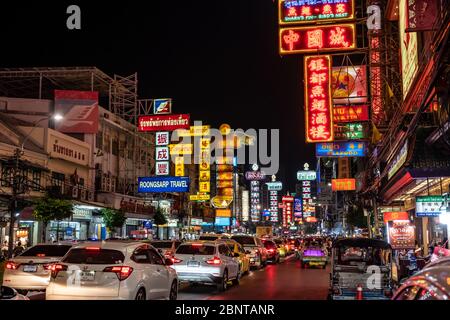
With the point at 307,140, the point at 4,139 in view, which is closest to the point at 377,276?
the point at 307,140

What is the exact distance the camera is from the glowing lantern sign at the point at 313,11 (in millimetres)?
25516

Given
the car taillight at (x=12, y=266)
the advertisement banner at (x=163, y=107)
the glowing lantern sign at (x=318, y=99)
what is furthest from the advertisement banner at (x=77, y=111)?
the car taillight at (x=12, y=266)

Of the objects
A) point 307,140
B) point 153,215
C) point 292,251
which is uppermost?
point 307,140

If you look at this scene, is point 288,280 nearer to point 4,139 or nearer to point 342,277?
point 342,277

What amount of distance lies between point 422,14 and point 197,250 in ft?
37.5

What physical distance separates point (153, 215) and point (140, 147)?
26.0 ft

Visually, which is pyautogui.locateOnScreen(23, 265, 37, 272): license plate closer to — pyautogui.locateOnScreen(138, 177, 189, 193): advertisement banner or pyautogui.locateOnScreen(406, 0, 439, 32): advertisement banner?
pyautogui.locateOnScreen(406, 0, 439, 32): advertisement banner

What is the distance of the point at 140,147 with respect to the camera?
6031cm

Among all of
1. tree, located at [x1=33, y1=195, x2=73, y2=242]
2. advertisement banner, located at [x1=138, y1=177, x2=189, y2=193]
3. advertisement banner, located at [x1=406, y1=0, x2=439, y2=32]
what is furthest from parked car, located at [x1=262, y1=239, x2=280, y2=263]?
advertisement banner, located at [x1=406, y1=0, x2=439, y2=32]

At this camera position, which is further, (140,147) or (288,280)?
(140,147)

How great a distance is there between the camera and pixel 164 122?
167 ft

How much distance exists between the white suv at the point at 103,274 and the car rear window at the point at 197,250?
6367mm

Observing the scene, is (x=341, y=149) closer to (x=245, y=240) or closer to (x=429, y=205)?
(x=245, y=240)

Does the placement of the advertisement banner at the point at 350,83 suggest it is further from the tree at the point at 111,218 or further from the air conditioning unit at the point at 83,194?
the air conditioning unit at the point at 83,194
